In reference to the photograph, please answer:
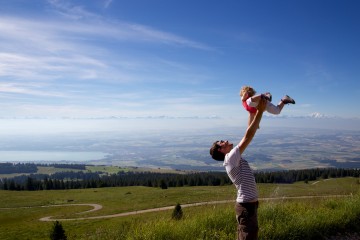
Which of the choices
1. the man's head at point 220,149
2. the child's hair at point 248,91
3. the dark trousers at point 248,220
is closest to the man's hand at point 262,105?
the child's hair at point 248,91

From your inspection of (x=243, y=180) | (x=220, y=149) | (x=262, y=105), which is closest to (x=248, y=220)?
(x=243, y=180)

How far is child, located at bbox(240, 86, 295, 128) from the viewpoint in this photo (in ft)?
13.0

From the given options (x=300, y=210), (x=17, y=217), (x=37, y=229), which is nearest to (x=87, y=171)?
(x=17, y=217)

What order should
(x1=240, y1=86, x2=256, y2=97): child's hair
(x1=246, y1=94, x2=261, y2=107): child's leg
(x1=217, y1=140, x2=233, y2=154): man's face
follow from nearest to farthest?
(x1=246, y1=94, x2=261, y2=107): child's leg < (x1=240, y1=86, x2=256, y2=97): child's hair < (x1=217, y1=140, x2=233, y2=154): man's face

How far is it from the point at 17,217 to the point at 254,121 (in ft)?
165

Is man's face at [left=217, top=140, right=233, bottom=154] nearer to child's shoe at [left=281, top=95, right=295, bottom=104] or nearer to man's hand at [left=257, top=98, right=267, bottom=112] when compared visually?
man's hand at [left=257, top=98, right=267, bottom=112]

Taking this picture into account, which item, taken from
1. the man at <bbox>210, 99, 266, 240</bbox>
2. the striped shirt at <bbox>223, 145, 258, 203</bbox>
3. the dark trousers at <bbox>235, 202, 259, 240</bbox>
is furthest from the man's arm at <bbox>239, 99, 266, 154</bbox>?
the dark trousers at <bbox>235, 202, 259, 240</bbox>

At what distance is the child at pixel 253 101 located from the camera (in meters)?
3.97

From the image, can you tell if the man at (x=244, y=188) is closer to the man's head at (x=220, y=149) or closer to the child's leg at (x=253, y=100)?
the man's head at (x=220, y=149)

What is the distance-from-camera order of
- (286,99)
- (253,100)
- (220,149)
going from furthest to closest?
(220,149) < (286,99) < (253,100)

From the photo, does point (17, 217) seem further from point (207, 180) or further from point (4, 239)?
point (207, 180)

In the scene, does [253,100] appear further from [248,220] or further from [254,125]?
[248,220]

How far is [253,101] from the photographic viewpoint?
13.0 feet

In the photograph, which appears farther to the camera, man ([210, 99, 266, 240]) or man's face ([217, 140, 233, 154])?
man's face ([217, 140, 233, 154])
